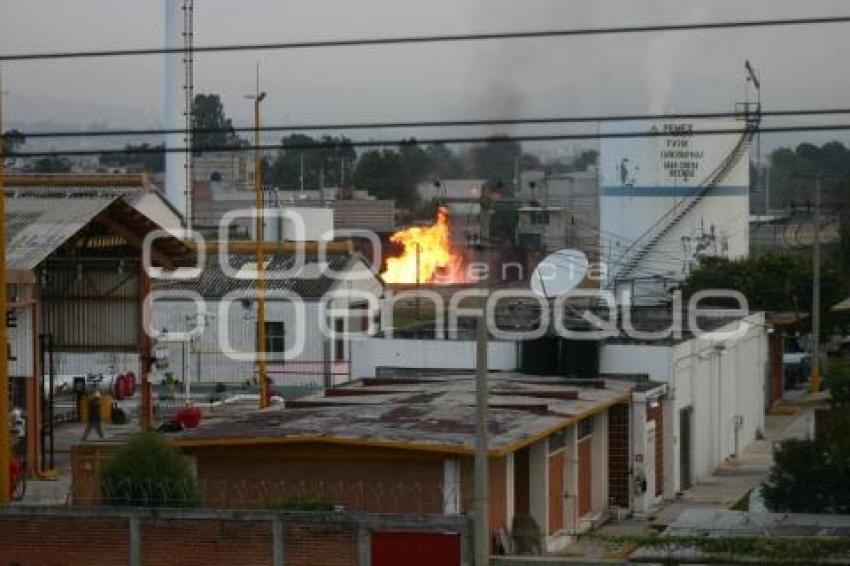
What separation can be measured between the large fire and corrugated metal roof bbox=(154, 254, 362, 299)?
454cm

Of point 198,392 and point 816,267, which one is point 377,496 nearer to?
point 198,392

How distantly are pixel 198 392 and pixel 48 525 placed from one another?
57.8ft

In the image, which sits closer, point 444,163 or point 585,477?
point 585,477

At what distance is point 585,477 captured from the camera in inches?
780

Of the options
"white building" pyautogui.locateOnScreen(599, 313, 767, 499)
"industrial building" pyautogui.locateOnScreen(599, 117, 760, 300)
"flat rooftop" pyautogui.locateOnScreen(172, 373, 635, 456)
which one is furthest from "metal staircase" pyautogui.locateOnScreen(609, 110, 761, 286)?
"flat rooftop" pyautogui.locateOnScreen(172, 373, 635, 456)

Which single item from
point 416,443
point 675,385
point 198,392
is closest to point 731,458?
point 675,385

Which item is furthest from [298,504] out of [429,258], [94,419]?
[429,258]

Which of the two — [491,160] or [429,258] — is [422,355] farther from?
[429,258]

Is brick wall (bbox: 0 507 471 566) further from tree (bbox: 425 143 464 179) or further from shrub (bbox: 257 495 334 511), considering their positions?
tree (bbox: 425 143 464 179)

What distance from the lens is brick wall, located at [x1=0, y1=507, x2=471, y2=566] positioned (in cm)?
1390

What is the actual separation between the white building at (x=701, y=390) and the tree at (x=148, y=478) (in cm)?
781

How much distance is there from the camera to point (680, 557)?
45.1 feet

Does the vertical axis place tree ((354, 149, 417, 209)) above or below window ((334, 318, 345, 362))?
above

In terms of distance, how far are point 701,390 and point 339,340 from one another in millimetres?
10765
